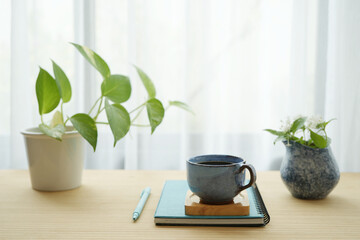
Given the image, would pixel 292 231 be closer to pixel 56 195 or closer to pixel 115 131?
pixel 115 131

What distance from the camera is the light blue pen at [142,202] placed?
69 cm

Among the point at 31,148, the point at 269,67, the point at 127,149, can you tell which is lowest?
the point at 127,149

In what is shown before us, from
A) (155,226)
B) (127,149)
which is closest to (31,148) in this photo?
(155,226)

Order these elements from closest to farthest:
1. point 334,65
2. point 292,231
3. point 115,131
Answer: point 292,231 < point 115,131 < point 334,65

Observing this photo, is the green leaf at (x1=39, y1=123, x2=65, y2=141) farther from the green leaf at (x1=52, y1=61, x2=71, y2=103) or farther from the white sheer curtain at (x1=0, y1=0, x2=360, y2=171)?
the white sheer curtain at (x1=0, y1=0, x2=360, y2=171)

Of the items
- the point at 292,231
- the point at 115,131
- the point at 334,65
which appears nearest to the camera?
the point at 292,231

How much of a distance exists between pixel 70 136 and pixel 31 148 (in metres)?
0.09

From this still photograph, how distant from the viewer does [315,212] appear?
717 millimetres

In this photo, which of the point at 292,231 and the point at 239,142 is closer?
the point at 292,231

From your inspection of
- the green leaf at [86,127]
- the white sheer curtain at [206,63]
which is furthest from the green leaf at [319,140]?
the white sheer curtain at [206,63]

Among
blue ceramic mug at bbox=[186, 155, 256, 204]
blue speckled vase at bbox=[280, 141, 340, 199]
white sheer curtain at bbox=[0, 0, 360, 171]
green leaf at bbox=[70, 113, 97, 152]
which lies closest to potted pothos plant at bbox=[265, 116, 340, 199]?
blue speckled vase at bbox=[280, 141, 340, 199]

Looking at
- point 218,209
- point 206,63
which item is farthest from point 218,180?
point 206,63

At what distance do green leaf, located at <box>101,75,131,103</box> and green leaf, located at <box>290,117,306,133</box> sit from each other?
36 cm

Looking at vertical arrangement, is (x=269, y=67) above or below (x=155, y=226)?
above
